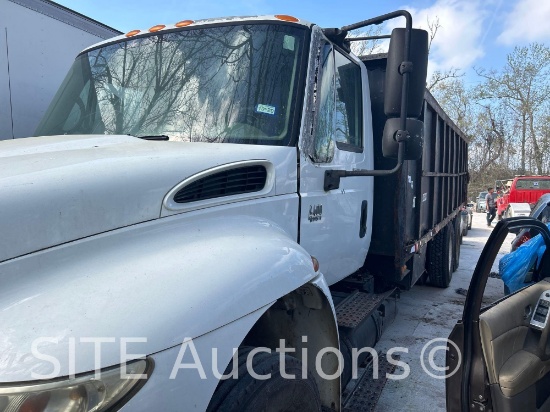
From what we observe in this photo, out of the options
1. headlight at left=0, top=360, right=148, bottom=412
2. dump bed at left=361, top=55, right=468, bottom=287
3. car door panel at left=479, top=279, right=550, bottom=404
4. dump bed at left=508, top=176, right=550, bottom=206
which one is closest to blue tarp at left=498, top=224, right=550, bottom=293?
dump bed at left=361, top=55, right=468, bottom=287

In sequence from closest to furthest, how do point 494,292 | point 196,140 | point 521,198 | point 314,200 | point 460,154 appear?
point 196,140 → point 314,200 → point 494,292 → point 460,154 → point 521,198

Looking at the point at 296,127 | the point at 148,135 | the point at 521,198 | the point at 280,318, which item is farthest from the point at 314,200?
the point at 521,198

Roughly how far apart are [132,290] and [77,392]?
0.33m

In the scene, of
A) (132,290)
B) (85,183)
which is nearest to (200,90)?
(85,183)

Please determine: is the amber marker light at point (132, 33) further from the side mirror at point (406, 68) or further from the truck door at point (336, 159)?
Result: the side mirror at point (406, 68)

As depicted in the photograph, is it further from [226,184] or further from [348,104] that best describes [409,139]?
[226,184]

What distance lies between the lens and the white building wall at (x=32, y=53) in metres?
3.47

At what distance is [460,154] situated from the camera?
959 cm

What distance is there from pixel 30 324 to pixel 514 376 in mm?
2224

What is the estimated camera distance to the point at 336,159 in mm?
3096

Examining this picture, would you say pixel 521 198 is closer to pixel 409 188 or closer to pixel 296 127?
pixel 409 188

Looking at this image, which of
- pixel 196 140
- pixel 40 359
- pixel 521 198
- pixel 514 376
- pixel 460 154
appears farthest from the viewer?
pixel 521 198

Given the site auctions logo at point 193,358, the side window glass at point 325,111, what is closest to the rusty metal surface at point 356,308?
the site auctions logo at point 193,358

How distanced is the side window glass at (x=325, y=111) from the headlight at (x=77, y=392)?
5.82 ft
